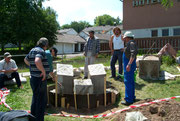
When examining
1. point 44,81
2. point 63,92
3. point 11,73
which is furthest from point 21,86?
point 44,81

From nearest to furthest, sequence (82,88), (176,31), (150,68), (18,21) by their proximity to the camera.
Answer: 1. (82,88)
2. (150,68)
3. (176,31)
4. (18,21)

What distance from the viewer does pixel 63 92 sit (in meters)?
5.18

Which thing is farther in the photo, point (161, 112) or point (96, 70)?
point (96, 70)

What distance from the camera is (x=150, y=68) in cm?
699

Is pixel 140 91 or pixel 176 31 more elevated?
pixel 176 31

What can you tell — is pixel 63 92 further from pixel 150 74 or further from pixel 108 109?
pixel 150 74

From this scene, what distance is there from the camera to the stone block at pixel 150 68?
22.7 ft

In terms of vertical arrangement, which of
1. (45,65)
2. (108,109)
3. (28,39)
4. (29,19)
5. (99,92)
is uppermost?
(29,19)

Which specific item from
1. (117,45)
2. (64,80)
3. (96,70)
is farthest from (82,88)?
(117,45)

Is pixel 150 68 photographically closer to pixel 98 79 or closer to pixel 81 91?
pixel 98 79

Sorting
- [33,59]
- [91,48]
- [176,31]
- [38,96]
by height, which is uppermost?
[176,31]

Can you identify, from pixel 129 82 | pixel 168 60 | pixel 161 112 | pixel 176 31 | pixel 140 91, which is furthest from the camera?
pixel 176 31

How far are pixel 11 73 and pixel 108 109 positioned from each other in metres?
3.84

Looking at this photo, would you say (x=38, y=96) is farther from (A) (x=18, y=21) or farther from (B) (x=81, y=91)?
(A) (x=18, y=21)
